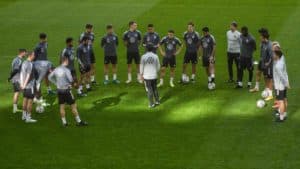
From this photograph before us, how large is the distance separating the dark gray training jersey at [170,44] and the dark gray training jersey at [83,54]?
2661 millimetres

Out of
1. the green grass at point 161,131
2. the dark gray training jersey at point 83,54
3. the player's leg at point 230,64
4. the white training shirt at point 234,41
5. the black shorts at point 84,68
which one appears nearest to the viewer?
the green grass at point 161,131

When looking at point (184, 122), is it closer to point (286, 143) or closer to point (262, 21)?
point (286, 143)

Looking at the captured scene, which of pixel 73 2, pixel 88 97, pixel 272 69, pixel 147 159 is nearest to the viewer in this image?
pixel 147 159

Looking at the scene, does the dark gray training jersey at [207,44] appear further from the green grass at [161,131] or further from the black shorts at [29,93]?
the black shorts at [29,93]

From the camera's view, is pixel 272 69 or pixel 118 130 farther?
pixel 272 69

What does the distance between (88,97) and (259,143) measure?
680 centimetres

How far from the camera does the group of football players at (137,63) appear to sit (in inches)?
755

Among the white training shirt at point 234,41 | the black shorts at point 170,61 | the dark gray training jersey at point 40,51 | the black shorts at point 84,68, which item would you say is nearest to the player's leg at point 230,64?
the white training shirt at point 234,41

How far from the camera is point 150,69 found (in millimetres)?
20859

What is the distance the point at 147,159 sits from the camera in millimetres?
16812

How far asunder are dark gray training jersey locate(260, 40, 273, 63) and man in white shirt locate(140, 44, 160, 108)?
133 inches

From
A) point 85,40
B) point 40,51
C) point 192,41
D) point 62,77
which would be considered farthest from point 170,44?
point 62,77

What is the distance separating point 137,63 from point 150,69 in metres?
3.71

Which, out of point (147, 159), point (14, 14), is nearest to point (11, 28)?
point (14, 14)
